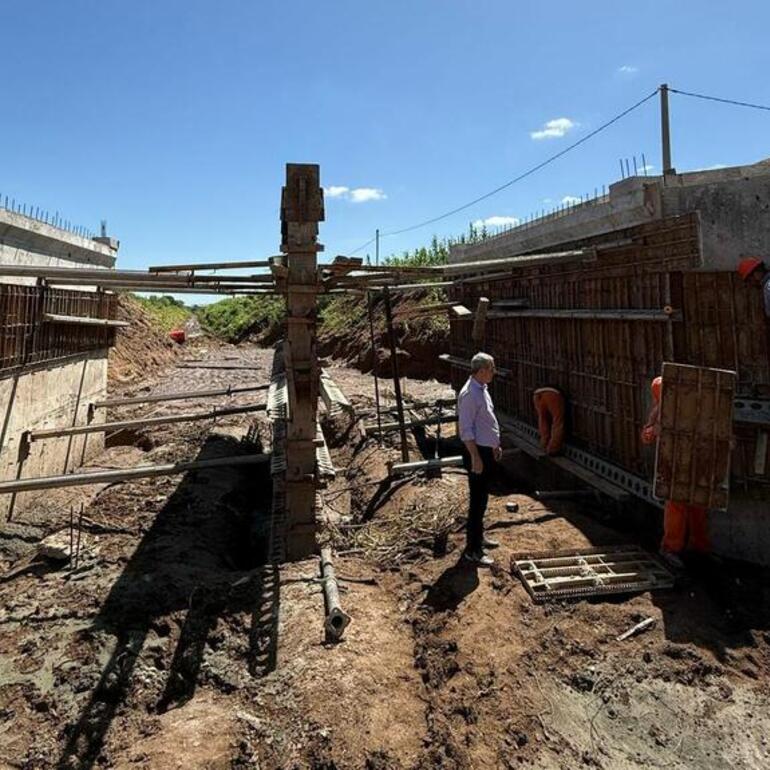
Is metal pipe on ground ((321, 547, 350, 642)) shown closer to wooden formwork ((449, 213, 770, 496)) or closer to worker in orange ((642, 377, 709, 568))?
worker in orange ((642, 377, 709, 568))

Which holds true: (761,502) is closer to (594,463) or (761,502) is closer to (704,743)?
(594,463)

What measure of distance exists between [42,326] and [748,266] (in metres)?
8.82

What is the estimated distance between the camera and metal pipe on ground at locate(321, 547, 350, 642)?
3.83 m

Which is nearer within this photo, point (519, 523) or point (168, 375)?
point (519, 523)

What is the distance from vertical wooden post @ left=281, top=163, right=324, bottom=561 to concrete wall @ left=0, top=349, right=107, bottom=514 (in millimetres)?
4113

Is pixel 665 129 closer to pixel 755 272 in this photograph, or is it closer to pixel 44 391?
pixel 755 272

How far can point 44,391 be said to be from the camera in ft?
25.8

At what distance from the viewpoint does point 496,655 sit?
363 cm

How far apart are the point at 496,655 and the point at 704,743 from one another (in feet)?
4.10

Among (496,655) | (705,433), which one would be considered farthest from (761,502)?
(496,655)

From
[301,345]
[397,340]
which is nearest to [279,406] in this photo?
[301,345]

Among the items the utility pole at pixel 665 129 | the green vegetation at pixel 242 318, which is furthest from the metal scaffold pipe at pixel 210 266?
the green vegetation at pixel 242 318

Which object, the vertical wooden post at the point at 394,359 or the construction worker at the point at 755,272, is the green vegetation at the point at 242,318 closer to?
the vertical wooden post at the point at 394,359

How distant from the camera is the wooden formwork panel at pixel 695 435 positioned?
4.35 metres
